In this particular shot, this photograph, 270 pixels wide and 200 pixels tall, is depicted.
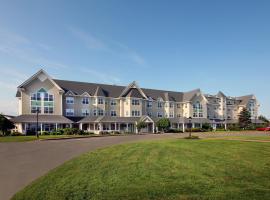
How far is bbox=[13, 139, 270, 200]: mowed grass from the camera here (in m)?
6.98

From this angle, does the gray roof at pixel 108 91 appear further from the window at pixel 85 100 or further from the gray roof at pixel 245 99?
the gray roof at pixel 245 99

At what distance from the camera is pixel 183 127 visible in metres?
60.2

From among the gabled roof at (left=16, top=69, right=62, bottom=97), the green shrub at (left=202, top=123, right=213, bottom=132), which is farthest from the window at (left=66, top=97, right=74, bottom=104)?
the green shrub at (left=202, top=123, right=213, bottom=132)

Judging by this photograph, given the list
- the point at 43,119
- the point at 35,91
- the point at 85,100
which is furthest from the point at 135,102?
the point at 35,91

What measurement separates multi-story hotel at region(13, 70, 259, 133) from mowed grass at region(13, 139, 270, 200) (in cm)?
3654

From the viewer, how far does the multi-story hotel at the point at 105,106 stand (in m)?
45.7

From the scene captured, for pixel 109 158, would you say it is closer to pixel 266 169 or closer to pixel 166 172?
pixel 166 172

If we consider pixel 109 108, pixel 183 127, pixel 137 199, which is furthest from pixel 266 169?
pixel 183 127

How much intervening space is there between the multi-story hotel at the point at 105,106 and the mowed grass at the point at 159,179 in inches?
1439

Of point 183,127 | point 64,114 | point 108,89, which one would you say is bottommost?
point 183,127

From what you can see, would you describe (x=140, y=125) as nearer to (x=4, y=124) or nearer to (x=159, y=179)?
(x=4, y=124)

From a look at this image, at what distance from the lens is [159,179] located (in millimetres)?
8539

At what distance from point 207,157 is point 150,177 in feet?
16.9

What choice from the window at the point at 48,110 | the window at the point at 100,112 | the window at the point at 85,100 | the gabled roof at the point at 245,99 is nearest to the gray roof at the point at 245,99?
the gabled roof at the point at 245,99
